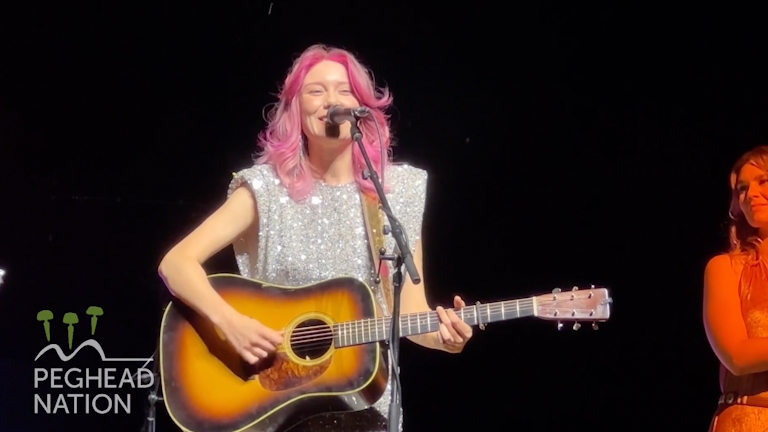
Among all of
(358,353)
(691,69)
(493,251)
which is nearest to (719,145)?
(691,69)

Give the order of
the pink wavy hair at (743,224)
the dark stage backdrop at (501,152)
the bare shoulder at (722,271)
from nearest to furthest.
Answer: the bare shoulder at (722,271) → the pink wavy hair at (743,224) → the dark stage backdrop at (501,152)

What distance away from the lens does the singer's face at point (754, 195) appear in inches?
115

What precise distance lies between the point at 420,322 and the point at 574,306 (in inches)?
17.9

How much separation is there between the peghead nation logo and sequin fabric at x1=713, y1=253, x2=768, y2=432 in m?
2.55

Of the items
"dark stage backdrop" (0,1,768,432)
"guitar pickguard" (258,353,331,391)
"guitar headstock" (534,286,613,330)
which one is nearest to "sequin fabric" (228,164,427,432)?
"guitar pickguard" (258,353,331,391)

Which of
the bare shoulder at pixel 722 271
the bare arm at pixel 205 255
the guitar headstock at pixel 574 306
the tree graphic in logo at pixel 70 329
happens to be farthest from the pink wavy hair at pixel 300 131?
the tree graphic in logo at pixel 70 329

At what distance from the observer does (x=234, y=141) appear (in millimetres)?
4234

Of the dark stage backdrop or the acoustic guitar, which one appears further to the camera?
the dark stage backdrop

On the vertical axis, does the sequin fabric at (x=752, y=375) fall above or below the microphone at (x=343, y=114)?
below

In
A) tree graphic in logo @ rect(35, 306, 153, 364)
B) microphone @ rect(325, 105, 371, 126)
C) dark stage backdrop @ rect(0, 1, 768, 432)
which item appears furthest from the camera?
dark stage backdrop @ rect(0, 1, 768, 432)

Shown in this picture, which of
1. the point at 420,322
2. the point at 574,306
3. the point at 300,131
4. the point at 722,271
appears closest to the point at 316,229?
the point at 300,131

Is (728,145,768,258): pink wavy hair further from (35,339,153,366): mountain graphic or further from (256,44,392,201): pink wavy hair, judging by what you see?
(35,339,153,366): mountain graphic

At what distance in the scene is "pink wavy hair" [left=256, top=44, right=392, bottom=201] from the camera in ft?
9.24

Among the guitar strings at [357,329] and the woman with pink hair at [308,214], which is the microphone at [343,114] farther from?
the guitar strings at [357,329]
